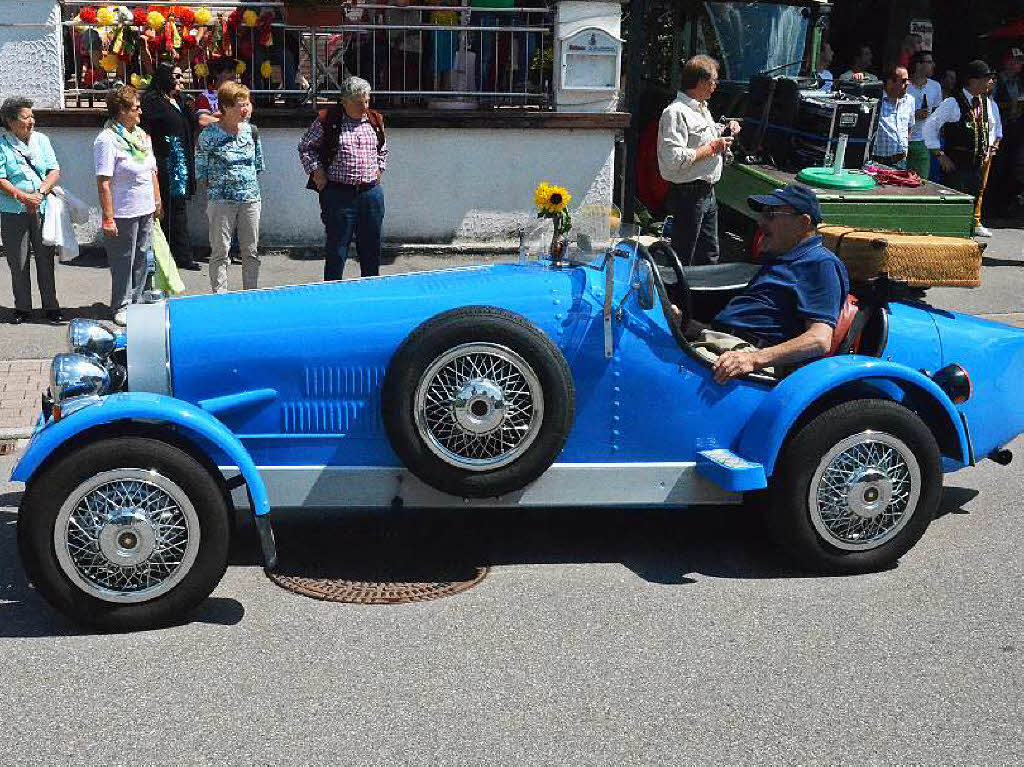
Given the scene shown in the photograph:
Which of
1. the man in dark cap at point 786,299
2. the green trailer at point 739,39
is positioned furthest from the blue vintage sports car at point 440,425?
the green trailer at point 739,39

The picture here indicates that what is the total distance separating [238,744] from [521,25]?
9441mm

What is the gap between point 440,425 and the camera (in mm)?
5008

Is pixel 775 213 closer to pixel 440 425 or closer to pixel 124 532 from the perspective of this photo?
pixel 440 425

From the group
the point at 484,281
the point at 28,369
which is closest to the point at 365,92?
the point at 28,369

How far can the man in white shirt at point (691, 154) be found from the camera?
852cm

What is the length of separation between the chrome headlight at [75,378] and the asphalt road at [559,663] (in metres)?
0.83

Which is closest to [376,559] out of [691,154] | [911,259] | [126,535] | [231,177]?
[126,535]

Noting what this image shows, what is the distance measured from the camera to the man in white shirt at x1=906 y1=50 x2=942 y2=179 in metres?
12.9

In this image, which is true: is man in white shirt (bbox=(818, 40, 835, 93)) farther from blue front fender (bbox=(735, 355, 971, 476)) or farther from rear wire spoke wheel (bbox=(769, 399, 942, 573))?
rear wire spoke wheel (bbox=(769, 399, 942, 573))

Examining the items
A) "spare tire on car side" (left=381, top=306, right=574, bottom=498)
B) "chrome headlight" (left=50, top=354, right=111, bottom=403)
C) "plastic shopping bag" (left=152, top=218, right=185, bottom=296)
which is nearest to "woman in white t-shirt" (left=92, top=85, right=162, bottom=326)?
"plastic shopping bag" (left=152, top=218, right=185, bottom=296)

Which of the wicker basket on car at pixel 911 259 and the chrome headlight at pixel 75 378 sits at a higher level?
the wicker basket on car at pixel 911 259

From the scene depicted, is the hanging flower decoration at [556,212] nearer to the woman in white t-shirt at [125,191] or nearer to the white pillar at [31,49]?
the woman in white t-shirt at [125,191]

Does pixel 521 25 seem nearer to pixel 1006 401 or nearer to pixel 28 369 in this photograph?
pixel 28 369

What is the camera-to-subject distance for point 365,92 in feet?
30.1
